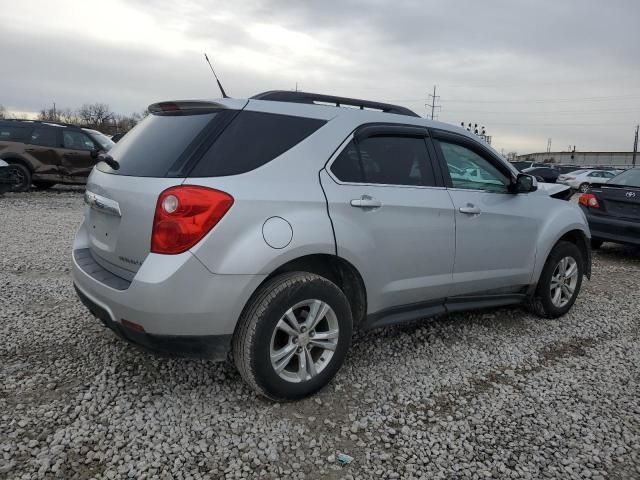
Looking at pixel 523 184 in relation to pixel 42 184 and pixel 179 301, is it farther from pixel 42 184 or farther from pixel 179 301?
pixel 42 184

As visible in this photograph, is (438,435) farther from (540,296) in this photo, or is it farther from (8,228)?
(8,228)

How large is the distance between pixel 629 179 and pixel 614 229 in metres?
1.24

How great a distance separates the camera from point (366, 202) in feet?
9.87

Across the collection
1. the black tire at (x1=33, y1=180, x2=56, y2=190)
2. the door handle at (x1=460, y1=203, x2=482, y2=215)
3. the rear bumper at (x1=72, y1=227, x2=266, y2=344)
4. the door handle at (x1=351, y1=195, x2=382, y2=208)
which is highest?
the door handle at (x1=351, y1=195, x2=382, y2=208)

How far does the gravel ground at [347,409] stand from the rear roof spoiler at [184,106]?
1.62 m

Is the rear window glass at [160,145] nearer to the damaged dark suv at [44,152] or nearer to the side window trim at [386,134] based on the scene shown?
the side window trim at [386,134]

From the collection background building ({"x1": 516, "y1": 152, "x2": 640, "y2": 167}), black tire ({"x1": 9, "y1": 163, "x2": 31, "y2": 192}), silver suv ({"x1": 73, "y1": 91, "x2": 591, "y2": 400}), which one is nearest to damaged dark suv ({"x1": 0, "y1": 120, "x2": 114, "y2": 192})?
black tire ({"x1": 9, "y1": 163, "x2": 31, "y2": 192})

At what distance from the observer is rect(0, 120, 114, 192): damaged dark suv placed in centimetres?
1162

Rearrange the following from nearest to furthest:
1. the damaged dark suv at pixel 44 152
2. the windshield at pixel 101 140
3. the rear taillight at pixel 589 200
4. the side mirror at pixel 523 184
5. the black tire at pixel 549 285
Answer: the side mirror at pixel 523 184
the black tire at pixel 549 285
the rear taillight at pixel 589 200
the damaged dark suv at pixel 44 152
the windshield at pixel 101 140

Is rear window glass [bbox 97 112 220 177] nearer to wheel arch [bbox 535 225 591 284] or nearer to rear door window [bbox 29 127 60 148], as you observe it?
wheel arch [bbox 535 225 591 284]

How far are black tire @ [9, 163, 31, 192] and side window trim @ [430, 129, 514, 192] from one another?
1116 cm

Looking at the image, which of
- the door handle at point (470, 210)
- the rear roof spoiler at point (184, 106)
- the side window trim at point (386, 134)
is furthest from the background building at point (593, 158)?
the rear roof spoiler at point (184, 106)

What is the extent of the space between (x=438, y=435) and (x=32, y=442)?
203 centimetres

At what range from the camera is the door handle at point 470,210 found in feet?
11.8
